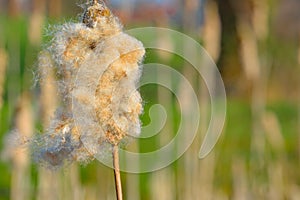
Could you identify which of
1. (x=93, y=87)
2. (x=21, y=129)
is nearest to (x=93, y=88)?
(x=93, y=87)

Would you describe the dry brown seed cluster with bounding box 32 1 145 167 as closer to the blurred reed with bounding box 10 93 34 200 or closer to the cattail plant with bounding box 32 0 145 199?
the cattail plant with bounding box 32 0 145 199

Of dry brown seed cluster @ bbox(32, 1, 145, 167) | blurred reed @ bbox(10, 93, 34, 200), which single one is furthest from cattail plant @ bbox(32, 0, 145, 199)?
blurred reed @ bbox(10, 93, 34, 200)

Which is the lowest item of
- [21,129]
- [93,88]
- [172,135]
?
[93,88]

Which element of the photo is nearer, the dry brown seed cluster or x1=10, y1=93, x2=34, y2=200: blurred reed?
the dry brown seed cluster

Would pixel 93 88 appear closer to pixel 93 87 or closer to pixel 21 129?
pixel 93 87

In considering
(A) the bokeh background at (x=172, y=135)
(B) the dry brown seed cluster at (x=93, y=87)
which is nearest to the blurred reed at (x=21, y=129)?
(A) the bokeh background at (x=172, y=135)

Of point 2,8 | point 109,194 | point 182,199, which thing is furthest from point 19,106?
point 2,8

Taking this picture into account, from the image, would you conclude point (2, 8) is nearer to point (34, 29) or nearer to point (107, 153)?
point (34, 29)

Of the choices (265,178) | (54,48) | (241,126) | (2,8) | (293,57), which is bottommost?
(54,48)
